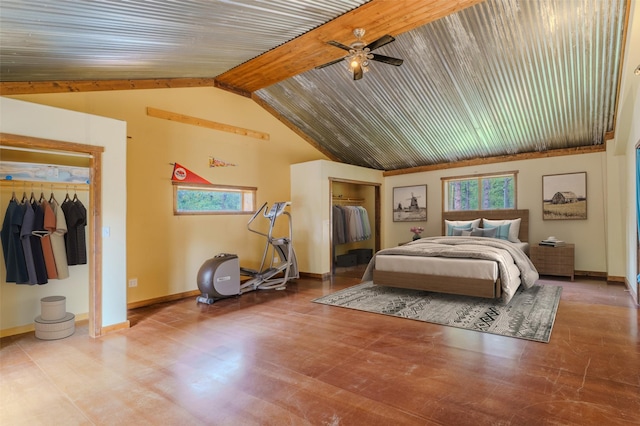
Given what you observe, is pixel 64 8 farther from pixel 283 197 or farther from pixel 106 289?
pixel 283 197

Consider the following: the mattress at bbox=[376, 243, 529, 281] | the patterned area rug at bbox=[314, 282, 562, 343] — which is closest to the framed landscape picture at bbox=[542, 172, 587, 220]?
the patterned area rug at bbox=[314, 282, 562, 343]

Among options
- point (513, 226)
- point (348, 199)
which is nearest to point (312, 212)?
point (348, 199)

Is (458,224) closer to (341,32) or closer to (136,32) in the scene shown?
(341,32)

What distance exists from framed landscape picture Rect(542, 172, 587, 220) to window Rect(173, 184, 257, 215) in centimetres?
587

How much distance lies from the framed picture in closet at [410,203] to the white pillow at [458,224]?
2.39ft

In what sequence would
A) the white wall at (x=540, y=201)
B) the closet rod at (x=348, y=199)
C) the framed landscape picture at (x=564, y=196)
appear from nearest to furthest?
the white wall at (x=540, y=201) < the framed landscape picture at (x=564, y=196) < the closet rod at (x=348, y=199)

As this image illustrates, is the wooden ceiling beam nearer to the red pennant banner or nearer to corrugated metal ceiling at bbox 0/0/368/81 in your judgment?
corrugated metal ceiling at bbox 0/0/368/81

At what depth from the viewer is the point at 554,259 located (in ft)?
19.7

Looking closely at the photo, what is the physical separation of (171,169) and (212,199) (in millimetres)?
868

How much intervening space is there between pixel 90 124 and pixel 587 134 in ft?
25.3

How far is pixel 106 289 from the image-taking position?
11.8 ft

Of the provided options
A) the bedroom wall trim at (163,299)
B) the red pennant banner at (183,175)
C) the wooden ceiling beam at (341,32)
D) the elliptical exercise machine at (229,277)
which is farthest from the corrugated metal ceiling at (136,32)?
the bedroom wall trim at (163,299)

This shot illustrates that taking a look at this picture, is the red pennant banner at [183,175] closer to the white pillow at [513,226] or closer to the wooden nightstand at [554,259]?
the white pillow at [513,226]

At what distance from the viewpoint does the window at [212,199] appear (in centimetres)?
529
